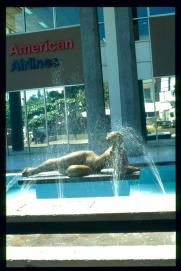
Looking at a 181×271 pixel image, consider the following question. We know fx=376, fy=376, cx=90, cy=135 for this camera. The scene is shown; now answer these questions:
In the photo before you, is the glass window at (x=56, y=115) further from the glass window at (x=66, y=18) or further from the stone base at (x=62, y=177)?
the stone base at (x=62, y=177)

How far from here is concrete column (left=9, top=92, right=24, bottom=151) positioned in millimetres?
18719

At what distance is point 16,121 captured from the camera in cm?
1892

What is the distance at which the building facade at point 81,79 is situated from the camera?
47.4 ft

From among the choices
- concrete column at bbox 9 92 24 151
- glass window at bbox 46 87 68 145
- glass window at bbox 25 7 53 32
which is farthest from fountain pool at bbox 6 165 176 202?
glass window at bbox 25 7 53 32

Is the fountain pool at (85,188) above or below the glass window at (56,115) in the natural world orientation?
below

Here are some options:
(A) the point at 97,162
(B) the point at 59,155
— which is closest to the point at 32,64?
(B) the point at 59,155

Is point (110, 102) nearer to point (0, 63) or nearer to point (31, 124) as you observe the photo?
point (31, 124)

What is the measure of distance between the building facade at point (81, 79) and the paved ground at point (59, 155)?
397mm

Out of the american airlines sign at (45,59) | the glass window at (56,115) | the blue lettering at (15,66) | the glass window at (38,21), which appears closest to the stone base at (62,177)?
the american airlines sign at (45,59)

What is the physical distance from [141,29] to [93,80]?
3681 millimetres

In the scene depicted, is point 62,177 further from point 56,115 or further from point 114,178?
point 56,115

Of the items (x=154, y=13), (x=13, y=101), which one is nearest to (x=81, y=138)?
(x=13, y=101)

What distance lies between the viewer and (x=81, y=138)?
56.1 feet
